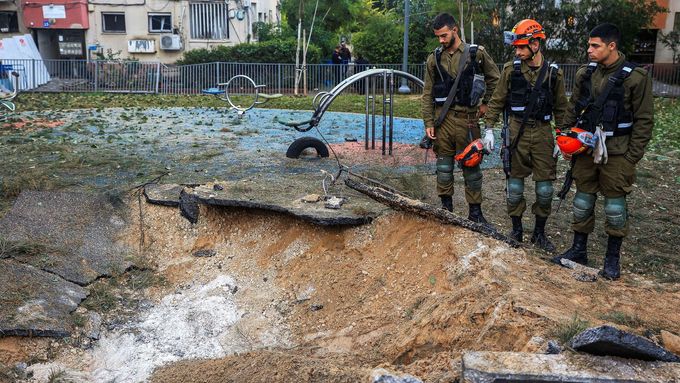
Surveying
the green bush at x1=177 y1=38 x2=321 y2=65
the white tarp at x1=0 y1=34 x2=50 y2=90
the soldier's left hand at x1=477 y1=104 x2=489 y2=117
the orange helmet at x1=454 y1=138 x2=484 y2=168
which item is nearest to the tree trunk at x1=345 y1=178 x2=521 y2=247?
the orange helmet at x1=454 y1=138 x2=484 y2=168

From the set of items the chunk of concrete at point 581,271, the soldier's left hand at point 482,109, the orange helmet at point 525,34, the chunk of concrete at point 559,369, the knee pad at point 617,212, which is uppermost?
the orange helmet at point 525,34

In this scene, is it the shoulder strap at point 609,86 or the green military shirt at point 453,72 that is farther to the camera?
the green military shirt at point 453,72

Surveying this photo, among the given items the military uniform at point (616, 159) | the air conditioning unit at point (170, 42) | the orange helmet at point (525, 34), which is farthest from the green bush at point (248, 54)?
the military uniform at point (616, 159)

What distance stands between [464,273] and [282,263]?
193 centimetres

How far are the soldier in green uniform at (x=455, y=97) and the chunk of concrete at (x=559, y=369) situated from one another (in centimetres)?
334

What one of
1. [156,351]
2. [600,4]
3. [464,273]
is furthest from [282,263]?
[600,4]

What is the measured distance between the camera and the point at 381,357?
4.63m

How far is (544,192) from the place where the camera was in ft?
21.4

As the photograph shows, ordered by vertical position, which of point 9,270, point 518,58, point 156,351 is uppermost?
point 518,58

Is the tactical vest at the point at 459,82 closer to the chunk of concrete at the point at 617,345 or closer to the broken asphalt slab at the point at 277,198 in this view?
the broken asphalt slab at the point at 277,198

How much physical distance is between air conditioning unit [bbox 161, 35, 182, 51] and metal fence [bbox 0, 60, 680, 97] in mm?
3051

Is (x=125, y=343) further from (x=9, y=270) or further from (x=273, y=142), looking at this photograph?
(x=273, y=142)

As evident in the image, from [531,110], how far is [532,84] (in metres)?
0.22

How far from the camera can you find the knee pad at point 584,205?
6070 mm
